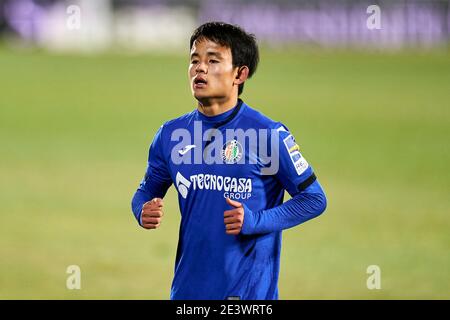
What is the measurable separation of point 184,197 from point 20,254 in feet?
17.5

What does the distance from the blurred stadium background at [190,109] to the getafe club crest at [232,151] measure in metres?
3.68

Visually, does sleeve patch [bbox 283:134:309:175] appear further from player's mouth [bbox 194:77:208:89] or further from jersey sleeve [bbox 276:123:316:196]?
player's mouth [bbox 194:77:208:89]

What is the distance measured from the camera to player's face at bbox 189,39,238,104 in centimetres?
507

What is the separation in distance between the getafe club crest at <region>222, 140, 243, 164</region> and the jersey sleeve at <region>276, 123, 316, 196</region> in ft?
0.69

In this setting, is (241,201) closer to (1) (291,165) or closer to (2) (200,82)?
(1) (291,165)

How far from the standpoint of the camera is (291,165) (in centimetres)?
505

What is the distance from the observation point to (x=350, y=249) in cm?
1045

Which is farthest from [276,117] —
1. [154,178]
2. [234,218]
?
[234,218]

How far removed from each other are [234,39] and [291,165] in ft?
2.33

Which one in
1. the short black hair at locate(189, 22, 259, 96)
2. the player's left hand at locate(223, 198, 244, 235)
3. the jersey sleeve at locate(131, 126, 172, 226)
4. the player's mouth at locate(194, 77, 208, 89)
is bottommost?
the player's left hand at locate(223, 198, 244, 235)

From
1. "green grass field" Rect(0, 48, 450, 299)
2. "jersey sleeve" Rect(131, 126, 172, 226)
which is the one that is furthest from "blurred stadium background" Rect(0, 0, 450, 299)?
"jersey sleeve" Rect(131, 126, 172, 226)
